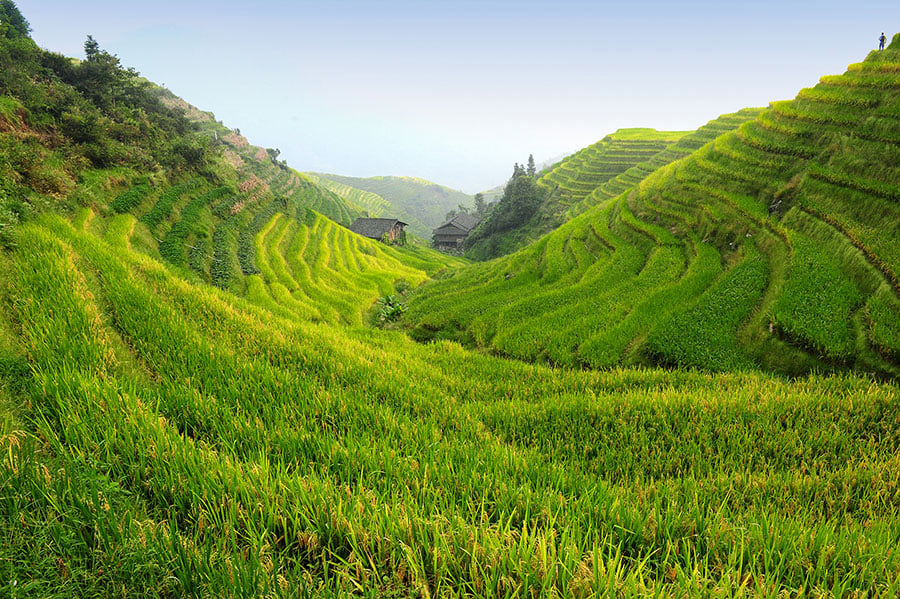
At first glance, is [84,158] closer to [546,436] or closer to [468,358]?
[468,358]

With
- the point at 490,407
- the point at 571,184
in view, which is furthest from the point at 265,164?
the point at 490,407

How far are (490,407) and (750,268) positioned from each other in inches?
424

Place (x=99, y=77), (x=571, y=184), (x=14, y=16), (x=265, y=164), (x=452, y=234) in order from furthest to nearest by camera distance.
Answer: (x=452, y=234) < (x=265, y=164) < (x=571, y=184) < (x=14, y=16) < (x=99, y=77)

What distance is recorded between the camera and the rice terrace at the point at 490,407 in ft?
6.45

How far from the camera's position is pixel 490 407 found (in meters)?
5.59

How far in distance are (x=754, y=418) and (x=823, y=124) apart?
1623 centimetres

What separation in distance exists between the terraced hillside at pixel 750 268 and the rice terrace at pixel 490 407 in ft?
0.30

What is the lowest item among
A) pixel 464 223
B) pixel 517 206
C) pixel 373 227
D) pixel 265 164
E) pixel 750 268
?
pixel 750 268

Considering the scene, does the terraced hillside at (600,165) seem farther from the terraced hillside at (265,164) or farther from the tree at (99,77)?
the tree at (99,77)

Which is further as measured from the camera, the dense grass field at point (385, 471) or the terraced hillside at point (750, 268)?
the terraced hillside at point (750, 268)

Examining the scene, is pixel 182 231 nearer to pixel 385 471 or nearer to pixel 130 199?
pixel 130 199

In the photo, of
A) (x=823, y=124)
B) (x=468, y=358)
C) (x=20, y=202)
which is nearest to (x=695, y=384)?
(x=468, y=358)

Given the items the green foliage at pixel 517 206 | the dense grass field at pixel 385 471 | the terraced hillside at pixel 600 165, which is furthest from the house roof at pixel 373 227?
the dense grass field at pixel 385 471

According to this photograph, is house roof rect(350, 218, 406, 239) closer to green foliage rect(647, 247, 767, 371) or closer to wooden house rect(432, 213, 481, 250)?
wooden house rect(432, 213, 481, 250)
